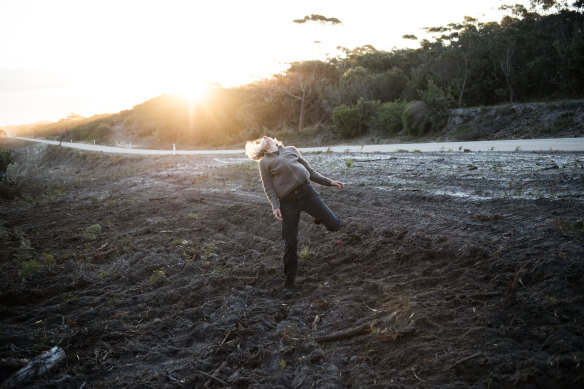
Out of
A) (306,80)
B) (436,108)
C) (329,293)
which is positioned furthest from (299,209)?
(306,80)

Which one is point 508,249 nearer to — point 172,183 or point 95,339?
point 95,339

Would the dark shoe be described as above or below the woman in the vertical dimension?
below

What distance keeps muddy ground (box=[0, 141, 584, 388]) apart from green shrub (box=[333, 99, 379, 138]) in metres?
18.1

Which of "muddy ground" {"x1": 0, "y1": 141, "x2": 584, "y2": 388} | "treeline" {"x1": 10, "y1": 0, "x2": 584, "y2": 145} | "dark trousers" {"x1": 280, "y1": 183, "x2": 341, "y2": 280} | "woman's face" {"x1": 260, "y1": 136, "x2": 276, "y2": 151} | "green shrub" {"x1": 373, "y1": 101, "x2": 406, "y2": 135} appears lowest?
"muddy ground" {"x1": 0, "y1": 141, "x2": 584, "y2": 388}

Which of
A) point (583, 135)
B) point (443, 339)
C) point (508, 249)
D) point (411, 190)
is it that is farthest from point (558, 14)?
point (443, 339)

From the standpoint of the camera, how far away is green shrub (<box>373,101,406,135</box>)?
24500 millimetres

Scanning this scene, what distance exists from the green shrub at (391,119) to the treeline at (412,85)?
0.06m

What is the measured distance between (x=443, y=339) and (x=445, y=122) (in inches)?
826

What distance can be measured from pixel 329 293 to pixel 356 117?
75.9 ft

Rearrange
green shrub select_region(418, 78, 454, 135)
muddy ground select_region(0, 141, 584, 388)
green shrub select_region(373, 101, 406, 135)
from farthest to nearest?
green shrub select_region(373, 101, 406, 135)
green shrub select_region(418, 78, 454, 135)
muddy ground select_region(0, 141, 584, 388)

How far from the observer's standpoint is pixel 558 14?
26500 mm

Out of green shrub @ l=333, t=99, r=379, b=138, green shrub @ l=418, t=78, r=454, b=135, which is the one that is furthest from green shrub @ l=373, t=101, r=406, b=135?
green shrub @ l=418, t=78, r=454, b=135

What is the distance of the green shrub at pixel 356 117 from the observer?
87.3 ft

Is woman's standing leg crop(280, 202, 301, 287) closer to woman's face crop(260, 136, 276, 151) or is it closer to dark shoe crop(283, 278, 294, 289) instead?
dark shoe crop(283, 278, 294, 289)
